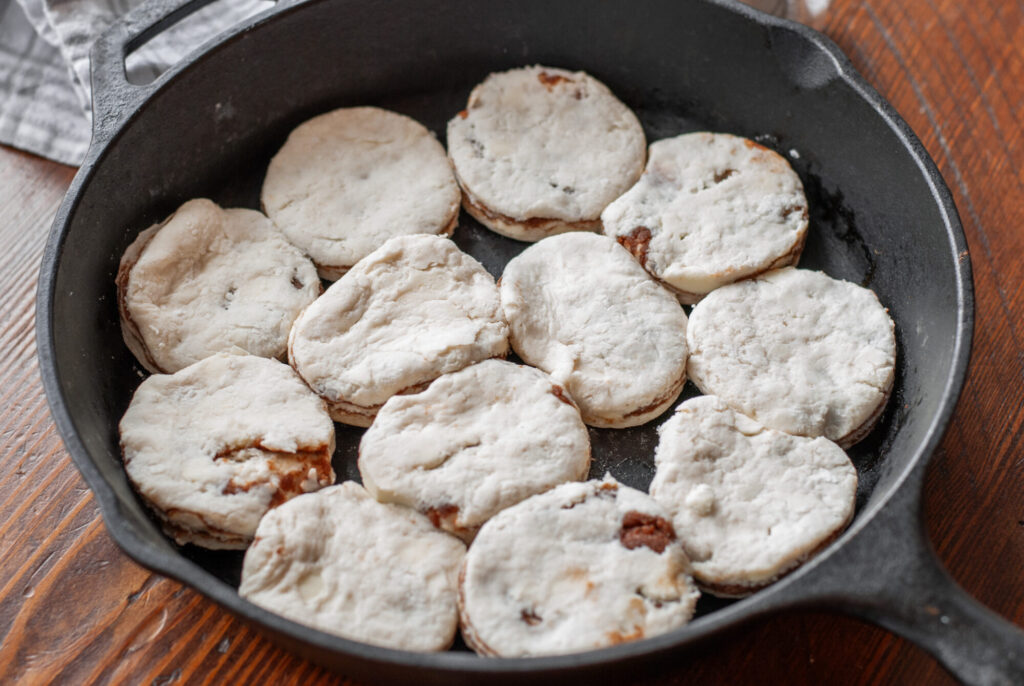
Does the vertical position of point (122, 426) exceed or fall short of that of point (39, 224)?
it exceeds it

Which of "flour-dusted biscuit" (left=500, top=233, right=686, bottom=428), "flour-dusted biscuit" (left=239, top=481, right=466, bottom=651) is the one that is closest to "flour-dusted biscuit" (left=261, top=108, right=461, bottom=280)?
"flour-dusted biscuit" (left=500, top=233, right=686, bottom=428)

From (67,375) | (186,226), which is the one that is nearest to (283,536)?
(67,375)

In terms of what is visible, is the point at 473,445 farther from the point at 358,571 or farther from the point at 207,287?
the point at 207,287

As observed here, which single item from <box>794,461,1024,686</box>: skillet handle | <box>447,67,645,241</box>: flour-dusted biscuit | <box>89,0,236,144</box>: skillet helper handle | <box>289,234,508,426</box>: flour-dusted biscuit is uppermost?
<box>794,461,1024,686</box>: skillet handle

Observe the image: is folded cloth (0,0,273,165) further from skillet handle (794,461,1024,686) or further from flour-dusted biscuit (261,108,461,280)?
skillet handle (794,461,1024,686)

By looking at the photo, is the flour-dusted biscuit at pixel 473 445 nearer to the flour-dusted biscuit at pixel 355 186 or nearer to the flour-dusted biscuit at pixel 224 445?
the flour-dusted biscuit at pixel 224 445

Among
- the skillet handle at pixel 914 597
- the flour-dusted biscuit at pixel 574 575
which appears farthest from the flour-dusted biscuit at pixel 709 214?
the skillet handle at pixel 914 597

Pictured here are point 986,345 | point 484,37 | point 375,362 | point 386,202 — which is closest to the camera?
point 375,362

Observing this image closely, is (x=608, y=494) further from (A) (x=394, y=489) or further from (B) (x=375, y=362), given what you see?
(B) (x=375, y=362)
